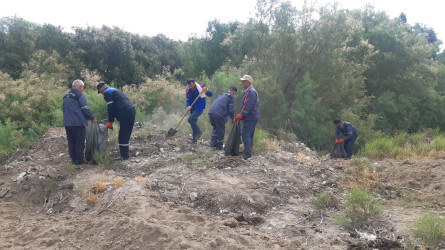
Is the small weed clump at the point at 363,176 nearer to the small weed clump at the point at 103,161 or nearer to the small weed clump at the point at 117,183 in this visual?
the small weed clump at the point at 117,183

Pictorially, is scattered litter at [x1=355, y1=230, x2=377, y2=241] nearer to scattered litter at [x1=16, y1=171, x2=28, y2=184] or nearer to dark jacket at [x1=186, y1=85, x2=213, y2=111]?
dark jacket at [x1=186, y1=85, x2=213, y2=111]

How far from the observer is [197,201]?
4551 millimetres

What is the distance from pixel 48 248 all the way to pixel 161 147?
3.96 m

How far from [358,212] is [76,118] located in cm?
468

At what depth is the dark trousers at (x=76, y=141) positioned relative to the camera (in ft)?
19.5

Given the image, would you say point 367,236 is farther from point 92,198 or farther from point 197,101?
point 197,101

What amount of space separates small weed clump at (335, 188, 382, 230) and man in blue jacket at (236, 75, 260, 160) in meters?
2.81

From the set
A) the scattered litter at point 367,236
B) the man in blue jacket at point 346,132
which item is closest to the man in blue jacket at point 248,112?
the man in blue jacket at point 346,132

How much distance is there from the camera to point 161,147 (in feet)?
24.0

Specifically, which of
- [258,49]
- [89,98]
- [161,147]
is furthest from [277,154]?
[258,49]

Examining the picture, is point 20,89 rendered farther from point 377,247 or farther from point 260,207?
point 377,247

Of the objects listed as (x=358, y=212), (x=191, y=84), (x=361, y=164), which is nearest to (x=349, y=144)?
(x=361, y=164)

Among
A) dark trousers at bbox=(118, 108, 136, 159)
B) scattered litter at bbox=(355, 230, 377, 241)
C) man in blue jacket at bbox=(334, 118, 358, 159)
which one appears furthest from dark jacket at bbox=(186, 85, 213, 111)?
scattered litter at bbox=(355, 230, 377, 241)

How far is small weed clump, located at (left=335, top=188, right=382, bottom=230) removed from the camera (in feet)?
12.5
